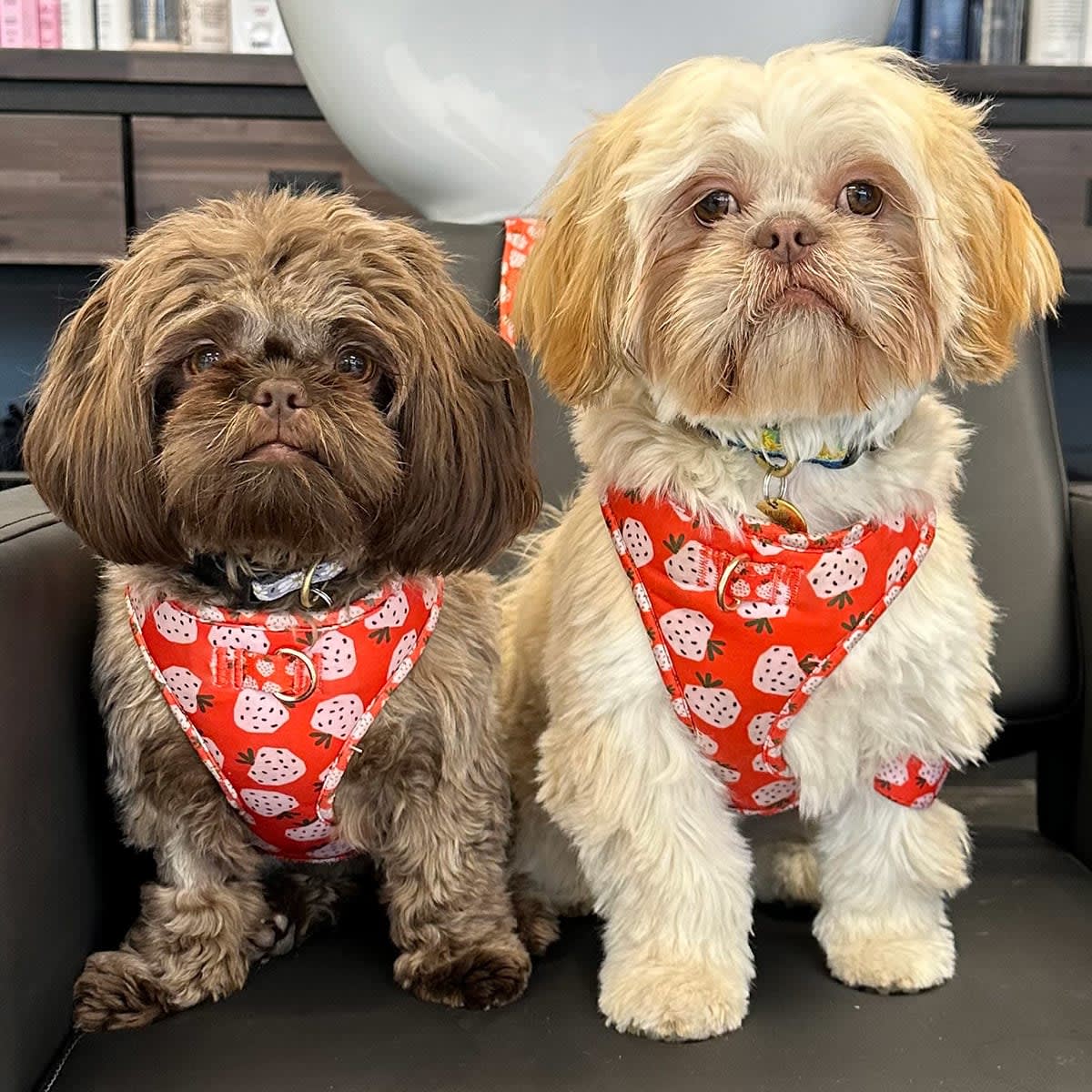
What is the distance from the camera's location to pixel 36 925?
1.06 meters

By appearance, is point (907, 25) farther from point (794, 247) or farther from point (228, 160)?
point (794, 247)

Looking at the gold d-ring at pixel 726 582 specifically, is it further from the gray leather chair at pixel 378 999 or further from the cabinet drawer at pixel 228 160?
the cabinet drawer at pixel 228 160

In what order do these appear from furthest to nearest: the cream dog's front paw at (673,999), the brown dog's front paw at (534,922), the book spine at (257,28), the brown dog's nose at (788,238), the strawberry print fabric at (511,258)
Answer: the book spine at (257,28) → the strawberry print fabric at (511,258) → the brown dog's front paw at (534,922) → the cream dog's front paw at (673,999) → the brown dog's nose at (788,238)

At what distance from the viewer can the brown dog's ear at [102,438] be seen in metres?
1.06

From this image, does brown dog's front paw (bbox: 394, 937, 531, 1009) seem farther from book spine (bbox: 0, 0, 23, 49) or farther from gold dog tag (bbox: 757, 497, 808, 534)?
book spine (bbox: 0, 0, 23, 49)

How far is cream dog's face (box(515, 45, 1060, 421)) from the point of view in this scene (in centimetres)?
99

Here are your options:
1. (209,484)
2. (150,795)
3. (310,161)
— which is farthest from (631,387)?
(310,161)

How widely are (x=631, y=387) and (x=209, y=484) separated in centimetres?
37

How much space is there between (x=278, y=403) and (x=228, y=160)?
3.60ft

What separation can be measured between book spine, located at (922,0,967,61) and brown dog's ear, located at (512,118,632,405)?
4.01ft

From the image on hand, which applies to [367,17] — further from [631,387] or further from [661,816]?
[661,816]

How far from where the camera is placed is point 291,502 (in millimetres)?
1030

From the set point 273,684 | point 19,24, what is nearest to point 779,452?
point 273,684

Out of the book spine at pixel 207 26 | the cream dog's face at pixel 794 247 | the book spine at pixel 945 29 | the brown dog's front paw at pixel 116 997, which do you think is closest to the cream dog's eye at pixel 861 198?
the cream dog's face at pixel 794 247
